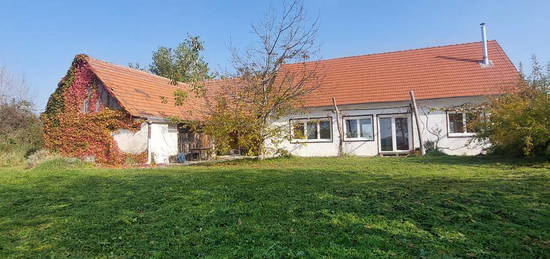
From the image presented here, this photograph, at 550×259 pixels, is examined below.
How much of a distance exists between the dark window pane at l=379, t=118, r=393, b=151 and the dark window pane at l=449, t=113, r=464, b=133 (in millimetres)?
2850

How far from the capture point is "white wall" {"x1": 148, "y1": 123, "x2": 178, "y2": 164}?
17891 millimetres

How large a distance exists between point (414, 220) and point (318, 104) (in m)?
15.7

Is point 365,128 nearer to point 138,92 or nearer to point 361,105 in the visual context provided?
point 361,105

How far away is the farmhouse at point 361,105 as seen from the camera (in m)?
17.9

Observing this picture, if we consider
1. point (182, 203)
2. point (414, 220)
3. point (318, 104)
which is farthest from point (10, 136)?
point (414, 220)

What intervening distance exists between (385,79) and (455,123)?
436 cm

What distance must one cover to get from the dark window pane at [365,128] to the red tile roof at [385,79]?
3.48ft

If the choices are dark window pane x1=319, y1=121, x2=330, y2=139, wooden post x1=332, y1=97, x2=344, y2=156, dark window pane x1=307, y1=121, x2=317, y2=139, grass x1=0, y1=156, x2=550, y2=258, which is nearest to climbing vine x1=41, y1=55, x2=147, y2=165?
dark window pane x1=307, y1=121, x2=317, y2=139

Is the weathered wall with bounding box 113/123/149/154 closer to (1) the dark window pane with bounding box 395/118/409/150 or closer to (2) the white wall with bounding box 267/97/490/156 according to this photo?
(2) the white wall with bounding box 267/97/490/156

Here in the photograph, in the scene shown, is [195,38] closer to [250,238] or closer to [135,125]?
[135,125]

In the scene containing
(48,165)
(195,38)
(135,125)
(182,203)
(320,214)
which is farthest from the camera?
(195,38)

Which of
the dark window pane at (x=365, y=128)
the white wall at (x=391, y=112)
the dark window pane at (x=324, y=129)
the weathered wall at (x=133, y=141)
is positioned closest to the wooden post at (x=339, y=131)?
the white wall at (x=391, y=112)

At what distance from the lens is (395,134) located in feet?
61.8

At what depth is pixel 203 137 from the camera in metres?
22.1
